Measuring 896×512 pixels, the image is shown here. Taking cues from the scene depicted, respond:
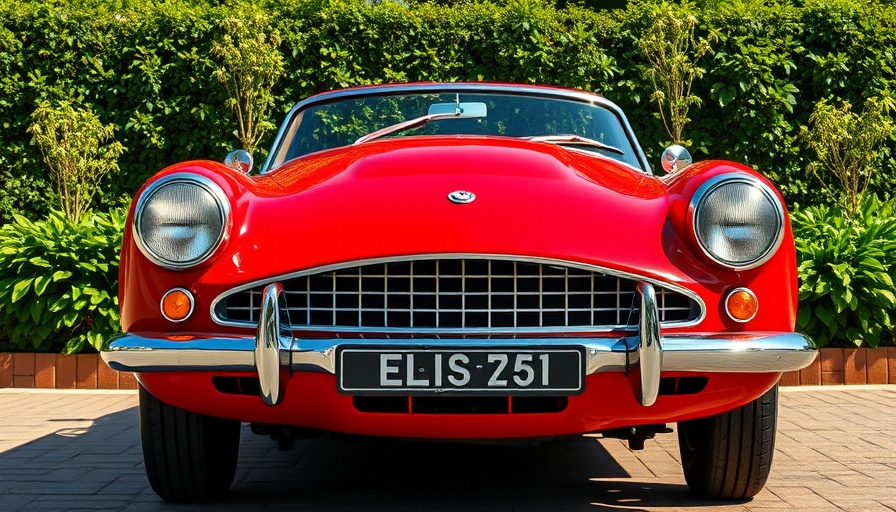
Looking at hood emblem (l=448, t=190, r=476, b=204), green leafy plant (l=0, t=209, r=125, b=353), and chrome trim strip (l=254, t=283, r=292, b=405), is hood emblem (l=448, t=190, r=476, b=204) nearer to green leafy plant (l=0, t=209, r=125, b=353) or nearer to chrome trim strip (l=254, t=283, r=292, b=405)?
chrome trim strip (l=254, t=283, r=292, b=405)

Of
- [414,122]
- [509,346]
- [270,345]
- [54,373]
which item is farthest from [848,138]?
[270,345]

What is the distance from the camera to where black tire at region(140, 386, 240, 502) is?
116 inches

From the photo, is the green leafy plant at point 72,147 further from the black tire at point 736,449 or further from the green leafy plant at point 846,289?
the black tire at point 736,449

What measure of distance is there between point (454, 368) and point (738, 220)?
0.87m

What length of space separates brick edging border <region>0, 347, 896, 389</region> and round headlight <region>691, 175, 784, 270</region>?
11.5 feet

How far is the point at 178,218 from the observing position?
273 cm

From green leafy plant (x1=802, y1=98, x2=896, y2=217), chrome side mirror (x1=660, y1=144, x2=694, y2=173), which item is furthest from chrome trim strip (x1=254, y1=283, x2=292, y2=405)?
green leafy plant (x1=802, y1=98, x2=896, y2=217)

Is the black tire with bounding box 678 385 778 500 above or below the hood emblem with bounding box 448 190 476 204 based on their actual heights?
below

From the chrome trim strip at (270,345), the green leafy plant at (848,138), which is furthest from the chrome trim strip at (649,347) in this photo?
the green leafy plant at (848,138)

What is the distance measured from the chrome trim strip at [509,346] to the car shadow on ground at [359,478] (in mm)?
364

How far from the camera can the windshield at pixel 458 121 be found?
3.87 m

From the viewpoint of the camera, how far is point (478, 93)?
13.4 ft

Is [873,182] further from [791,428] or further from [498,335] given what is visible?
[498,335]

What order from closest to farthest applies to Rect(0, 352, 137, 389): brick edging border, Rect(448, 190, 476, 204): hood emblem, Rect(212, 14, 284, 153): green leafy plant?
1. Rect(448, 190, 476, 204): hood emblem
2. Rect(0, 352, 137, 389): brick edging border
3. Rect(212, 14, 284, 153): green leafy plant
